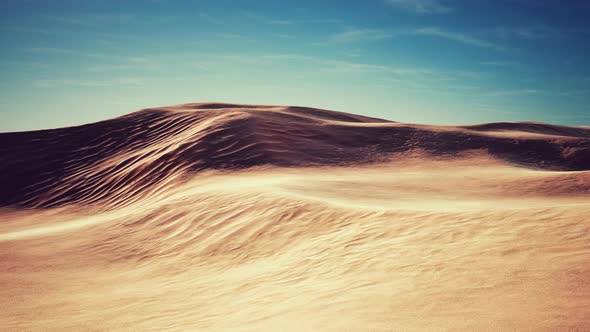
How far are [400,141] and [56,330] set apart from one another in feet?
56.4

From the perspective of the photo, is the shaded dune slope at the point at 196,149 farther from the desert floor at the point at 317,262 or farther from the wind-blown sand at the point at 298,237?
the desert floor at the point at 317,262

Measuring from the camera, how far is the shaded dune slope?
16062 millimetres

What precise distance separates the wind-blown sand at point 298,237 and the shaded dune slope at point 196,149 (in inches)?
5.0

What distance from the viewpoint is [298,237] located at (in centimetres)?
754

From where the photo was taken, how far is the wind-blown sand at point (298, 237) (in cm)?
402

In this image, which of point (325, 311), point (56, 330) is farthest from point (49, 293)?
point (325, 311)

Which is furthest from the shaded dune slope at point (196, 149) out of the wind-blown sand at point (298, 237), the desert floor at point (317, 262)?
the desert floor at point (317, 262)

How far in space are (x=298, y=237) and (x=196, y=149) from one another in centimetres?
1014

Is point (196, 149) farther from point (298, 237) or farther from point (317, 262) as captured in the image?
point (317, 262)

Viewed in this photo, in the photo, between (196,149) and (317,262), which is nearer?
(317,262)

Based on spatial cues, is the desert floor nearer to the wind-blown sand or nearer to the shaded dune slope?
the wind-blown sand

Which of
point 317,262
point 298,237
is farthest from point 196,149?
point 317,262

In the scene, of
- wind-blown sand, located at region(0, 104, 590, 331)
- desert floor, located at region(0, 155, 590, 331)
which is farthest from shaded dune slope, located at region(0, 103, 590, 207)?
desert floor, located at region(0, 155, 590, 331)

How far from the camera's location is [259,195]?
32.4 ft
